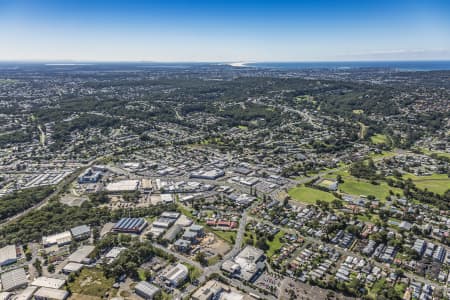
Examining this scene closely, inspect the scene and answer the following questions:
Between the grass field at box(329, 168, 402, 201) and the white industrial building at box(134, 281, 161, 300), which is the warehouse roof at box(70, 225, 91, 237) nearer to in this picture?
the white industrial building at box(134, 281, 161, 300)

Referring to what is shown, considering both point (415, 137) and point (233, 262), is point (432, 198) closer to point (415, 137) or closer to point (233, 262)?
point (233, 262)

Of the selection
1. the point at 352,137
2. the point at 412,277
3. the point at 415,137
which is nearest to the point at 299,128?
the point at 352,137

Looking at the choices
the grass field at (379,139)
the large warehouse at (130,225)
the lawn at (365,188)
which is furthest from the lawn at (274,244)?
the grass field at (379,139)

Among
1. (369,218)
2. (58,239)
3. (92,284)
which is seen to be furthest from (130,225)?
(369,218)

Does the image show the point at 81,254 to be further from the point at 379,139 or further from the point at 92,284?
the point at 379,139

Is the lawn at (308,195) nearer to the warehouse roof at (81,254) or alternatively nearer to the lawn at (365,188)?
the lawn at (365,188)

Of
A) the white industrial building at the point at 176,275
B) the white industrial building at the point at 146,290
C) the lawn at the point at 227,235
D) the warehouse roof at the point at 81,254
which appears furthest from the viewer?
the lawn at the point at 227,235
